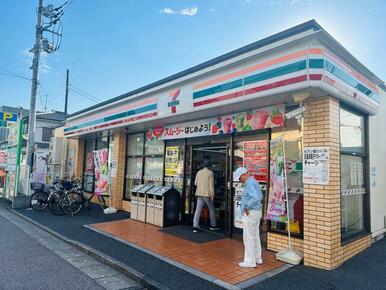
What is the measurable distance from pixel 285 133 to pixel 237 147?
1.40 meters

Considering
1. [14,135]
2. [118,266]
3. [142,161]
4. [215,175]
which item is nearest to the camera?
[118,266]

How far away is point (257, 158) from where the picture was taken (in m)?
6.80

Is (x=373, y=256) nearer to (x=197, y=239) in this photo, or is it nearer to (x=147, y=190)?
(x=197, y=239)

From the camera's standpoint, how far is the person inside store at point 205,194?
7.70m

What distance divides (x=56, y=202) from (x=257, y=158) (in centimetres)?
761

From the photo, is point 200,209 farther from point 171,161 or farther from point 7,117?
point 7,117

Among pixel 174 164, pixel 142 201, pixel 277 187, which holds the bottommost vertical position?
pixel 142 201

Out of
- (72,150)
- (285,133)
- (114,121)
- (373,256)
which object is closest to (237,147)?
(285,133)

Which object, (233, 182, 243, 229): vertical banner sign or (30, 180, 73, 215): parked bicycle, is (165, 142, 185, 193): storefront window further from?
(30, 180, 73, 215): parked bicycle

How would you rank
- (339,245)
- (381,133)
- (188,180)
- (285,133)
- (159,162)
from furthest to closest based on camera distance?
(159,162)
(188,180)
(381,133)
(285,133)
(339,245)

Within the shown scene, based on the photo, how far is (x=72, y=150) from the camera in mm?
15000

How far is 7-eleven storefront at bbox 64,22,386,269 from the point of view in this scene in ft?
16.6

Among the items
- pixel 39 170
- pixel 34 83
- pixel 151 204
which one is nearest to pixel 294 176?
pixel 151 204

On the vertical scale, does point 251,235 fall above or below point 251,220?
below
